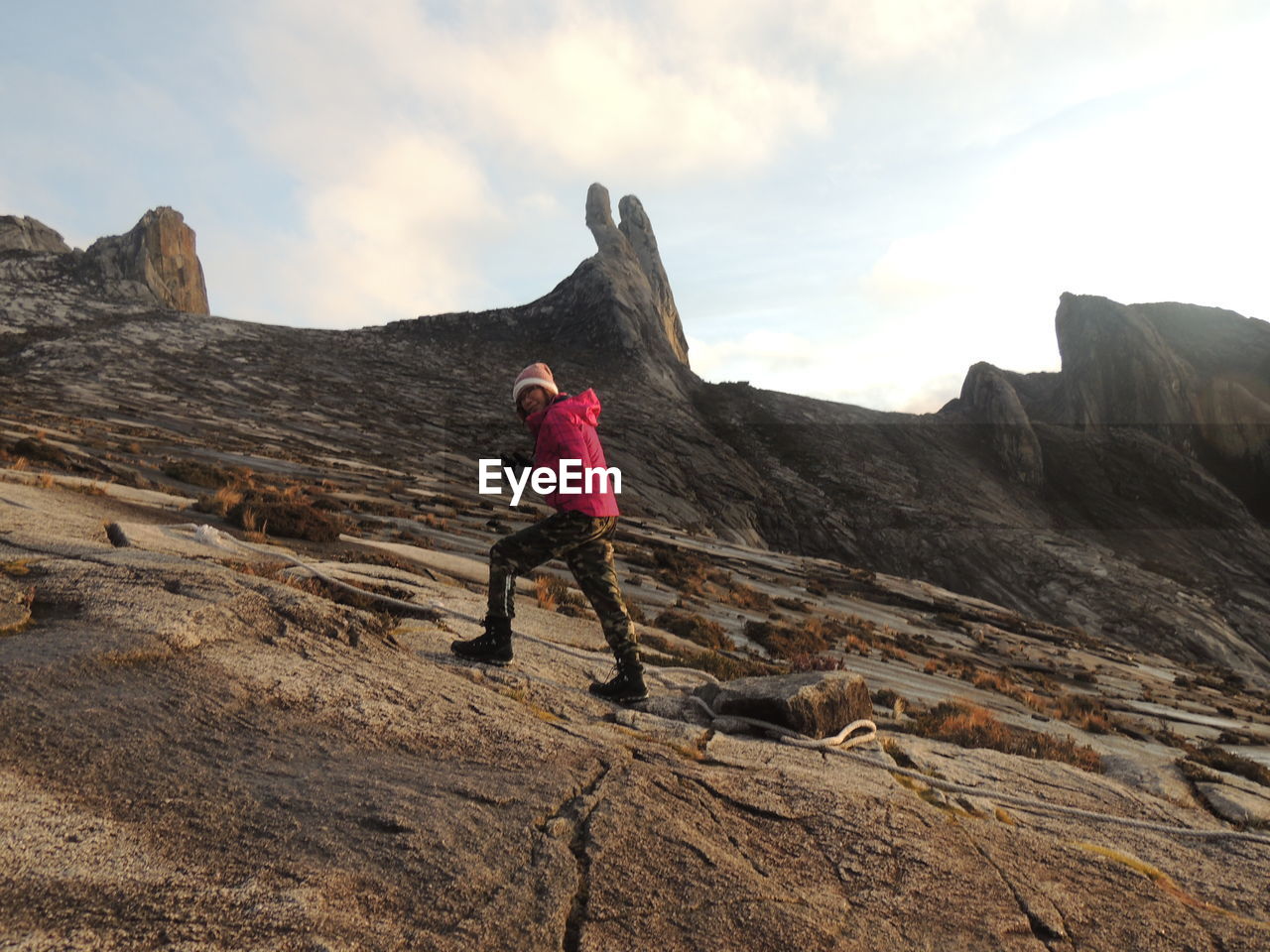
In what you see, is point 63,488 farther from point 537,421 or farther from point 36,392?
point 36,392

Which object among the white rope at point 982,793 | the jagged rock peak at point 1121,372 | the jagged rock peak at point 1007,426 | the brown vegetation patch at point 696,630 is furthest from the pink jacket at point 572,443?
the jagged rock peak at point 1121,372

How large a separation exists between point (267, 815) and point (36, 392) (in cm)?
4075

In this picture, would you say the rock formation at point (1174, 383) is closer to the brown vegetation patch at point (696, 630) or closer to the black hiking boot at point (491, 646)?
the brown vegetation patch at point (696, 630)

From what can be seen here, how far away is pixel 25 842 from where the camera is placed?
2.59m

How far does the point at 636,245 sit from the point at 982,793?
3869 inches

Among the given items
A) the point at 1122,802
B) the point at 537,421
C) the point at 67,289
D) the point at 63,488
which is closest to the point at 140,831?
the point at 537,421

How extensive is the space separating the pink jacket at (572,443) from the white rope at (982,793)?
7.68 ft

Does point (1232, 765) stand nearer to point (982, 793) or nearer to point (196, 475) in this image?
point (982, 793)

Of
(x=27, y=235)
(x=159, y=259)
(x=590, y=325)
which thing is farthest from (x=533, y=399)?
(x=27, y=235)

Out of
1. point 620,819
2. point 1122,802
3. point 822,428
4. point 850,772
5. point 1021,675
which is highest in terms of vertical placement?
point 822,428

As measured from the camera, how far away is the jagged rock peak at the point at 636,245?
86.0 m

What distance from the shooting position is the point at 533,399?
250 inches

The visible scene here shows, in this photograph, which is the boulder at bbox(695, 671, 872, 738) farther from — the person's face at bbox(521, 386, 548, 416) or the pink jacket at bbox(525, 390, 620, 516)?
the person's face at bbox(521, 386, 548, 416)

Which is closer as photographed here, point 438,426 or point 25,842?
point 25,842
